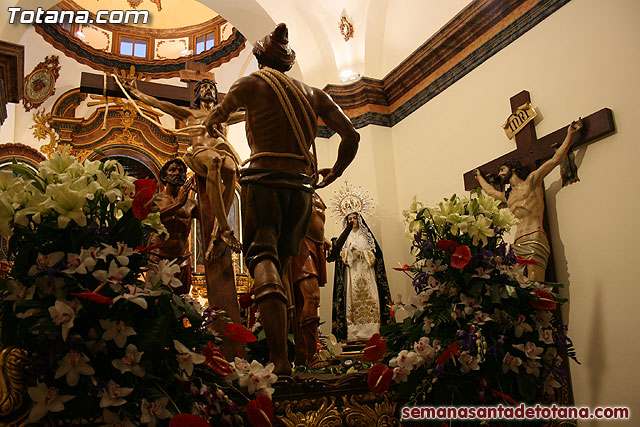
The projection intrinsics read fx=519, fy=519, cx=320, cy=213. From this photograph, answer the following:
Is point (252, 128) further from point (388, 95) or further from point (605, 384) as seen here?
point (388, 95)

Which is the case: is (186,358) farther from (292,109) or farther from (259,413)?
(292,109)

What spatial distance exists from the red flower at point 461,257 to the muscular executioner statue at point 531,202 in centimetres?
221

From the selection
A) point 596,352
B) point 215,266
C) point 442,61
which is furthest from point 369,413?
point 442,61

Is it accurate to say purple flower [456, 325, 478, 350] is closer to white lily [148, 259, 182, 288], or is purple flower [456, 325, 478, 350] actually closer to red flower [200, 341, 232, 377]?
red flower [200, 341, 232, 377]

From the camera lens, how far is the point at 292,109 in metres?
2.76

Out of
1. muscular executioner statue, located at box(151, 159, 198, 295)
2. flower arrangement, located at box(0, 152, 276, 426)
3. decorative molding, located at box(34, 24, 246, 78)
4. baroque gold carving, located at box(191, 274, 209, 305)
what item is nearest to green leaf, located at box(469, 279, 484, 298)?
flower arrangement, located at box(0, 152, 276, 426)

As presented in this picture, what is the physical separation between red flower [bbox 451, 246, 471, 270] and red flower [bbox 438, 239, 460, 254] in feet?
0.28

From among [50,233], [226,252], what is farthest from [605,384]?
[50,233]

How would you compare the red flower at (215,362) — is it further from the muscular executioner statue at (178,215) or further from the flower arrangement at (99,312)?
the muscular executioner statue at (178,215)

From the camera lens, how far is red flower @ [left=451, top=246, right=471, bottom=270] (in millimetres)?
2551

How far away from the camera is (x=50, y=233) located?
5.53ft

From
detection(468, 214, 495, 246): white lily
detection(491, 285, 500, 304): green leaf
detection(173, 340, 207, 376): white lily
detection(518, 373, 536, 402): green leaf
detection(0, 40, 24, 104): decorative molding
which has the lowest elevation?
detection(518, 373, 536, 402): green leaf

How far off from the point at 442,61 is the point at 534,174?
2414mm

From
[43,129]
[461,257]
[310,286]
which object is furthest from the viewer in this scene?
[43,129]
